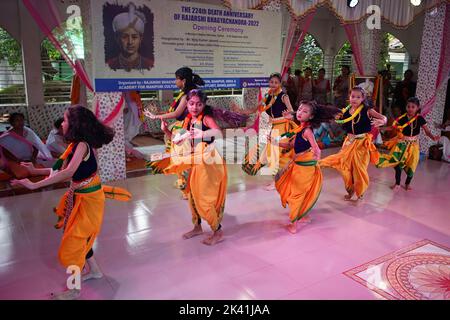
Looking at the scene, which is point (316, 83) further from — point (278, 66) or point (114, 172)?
point (114, 172)

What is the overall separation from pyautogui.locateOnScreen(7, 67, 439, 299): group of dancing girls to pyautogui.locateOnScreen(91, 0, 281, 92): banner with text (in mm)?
1145

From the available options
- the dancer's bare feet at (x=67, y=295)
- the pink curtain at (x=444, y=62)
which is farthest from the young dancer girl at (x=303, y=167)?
the pink curtain at (x=444, y=62)

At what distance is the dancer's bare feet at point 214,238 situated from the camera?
3.96 m

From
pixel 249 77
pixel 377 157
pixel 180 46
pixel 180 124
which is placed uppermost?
pixel 180 46

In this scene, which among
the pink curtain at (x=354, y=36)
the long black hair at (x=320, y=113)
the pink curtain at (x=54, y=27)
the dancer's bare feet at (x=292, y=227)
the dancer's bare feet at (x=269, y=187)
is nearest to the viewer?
the long black hair at (x=320, y=113)

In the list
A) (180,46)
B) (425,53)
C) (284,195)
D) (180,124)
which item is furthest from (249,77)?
(425,53)

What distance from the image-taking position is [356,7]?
7.17m

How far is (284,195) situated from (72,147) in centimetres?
240

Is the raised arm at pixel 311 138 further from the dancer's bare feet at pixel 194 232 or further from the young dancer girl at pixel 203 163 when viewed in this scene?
the dancer's bare feet at pixel 194 232

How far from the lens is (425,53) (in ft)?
25.0

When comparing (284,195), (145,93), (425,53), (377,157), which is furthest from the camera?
(145,93)

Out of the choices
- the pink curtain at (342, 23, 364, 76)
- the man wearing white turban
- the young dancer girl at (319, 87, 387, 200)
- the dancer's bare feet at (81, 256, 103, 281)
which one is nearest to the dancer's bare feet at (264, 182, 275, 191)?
the young dancer girl at (319, 87, 387, 200)

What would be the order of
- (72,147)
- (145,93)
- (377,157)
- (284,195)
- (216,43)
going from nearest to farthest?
(72,147) < (284,195) < (377,157) < (216,43) < (145,93)

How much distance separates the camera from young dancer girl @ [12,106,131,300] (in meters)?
2.85
